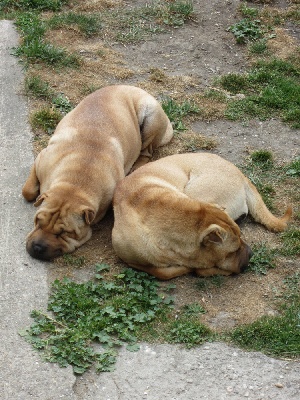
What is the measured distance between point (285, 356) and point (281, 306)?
685 millimetres

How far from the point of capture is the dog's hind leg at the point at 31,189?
873cm

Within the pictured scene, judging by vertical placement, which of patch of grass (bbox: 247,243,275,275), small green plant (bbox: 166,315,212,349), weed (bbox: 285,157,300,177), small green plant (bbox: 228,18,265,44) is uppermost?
small green plant (bbox: 166,315,212,349)

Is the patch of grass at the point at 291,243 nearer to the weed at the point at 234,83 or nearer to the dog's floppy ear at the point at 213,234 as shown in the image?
the dog's floppy ear at the point at 213,234

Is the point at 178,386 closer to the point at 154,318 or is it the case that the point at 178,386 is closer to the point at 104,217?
the point at 154,318

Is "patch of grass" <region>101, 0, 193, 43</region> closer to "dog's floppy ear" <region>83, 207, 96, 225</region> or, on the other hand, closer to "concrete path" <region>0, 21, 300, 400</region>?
"dog's floppy ear" <region>83, 207, 96, 225</region>

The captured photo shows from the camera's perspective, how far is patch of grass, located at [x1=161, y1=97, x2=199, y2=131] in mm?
10727

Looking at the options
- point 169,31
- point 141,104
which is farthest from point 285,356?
point 169,31

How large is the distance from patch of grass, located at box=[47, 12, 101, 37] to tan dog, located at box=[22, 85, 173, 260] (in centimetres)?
296

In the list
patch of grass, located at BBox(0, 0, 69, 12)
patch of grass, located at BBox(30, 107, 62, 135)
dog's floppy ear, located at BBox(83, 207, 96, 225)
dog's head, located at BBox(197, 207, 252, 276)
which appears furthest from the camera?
patch of grass, located at BBox(0, 0, 69, 12)

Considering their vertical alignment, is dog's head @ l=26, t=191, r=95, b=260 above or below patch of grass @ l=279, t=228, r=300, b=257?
above

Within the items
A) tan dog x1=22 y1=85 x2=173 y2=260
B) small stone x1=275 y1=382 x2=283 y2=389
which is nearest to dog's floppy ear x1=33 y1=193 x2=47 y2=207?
tan dog x1=22 y1=85 x2=173 y2=260

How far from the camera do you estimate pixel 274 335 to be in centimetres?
707

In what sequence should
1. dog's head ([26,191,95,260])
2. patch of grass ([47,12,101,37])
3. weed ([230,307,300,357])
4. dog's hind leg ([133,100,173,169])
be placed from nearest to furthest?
1. weed ([230,307,300,357])
2. dog's head ([26,191,95,260])
3. dog's hind leg ([133,100,173,169])
4. patch of grass ([47,12,101,37])

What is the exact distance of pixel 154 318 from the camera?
726 centimetres
